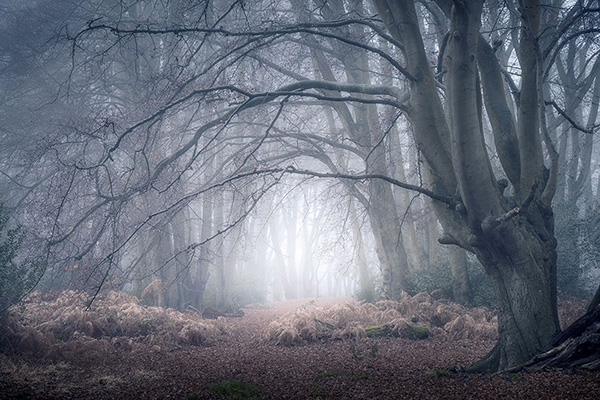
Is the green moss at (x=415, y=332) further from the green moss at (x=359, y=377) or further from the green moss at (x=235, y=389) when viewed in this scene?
the green moss at (x=235, y=389)

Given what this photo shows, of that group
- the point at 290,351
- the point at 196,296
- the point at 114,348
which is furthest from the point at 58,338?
the point at 196,296

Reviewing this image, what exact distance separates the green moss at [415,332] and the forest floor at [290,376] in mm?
428

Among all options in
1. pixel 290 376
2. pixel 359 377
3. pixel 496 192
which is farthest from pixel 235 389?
pixel 496 192

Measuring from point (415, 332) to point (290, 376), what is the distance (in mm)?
3986

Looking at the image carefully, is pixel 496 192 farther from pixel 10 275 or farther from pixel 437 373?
pixel 10 275

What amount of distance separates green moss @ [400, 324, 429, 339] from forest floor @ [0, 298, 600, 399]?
0.43m

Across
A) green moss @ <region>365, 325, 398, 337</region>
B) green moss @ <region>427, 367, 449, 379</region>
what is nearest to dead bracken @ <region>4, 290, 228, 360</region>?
green moss @ <region>365, 325, 398, 337</region>

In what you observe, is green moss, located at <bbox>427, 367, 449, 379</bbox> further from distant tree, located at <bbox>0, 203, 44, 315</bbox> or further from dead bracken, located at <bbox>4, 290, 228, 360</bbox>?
distant tree, located at <bbox>0, 203, 44, 315</bbox>

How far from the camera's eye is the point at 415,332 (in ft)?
26.6

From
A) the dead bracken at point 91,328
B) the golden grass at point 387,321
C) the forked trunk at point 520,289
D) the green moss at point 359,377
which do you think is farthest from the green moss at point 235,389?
the golden grass at point 387,321

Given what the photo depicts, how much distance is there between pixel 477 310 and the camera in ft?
30.3

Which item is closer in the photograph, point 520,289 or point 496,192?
point 520,289

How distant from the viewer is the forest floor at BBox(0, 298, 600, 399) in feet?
12.5

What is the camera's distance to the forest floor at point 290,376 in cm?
382
